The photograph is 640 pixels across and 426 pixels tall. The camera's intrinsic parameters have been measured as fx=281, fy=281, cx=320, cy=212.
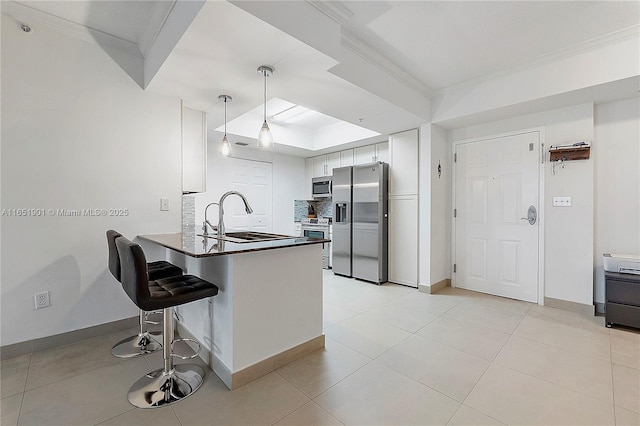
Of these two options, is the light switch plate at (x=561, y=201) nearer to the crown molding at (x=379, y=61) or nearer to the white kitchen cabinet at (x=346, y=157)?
the crown molding at (x=379, y=61)

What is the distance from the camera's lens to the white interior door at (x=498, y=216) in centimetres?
339

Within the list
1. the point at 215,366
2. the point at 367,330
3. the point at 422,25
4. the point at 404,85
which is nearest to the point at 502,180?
the point at 404,85

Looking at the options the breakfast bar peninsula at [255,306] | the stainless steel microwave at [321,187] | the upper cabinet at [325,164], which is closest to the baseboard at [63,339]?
the breakfast bar peninsula at [255,306]

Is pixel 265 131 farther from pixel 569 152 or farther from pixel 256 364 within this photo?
pixel 569 152

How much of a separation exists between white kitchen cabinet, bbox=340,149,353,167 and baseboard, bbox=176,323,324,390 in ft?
12.3

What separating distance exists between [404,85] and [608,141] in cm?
222

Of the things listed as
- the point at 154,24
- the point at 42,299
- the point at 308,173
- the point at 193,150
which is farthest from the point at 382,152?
the point at 42,299

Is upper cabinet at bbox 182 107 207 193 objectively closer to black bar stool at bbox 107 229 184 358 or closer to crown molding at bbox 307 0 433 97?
black bar stool at bbox 107 229 184 358

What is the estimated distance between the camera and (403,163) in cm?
411

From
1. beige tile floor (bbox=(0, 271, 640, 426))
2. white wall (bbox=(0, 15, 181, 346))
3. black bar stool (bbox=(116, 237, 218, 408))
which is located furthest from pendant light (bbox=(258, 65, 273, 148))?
beige tile floor (bbox=(0, 271, 640, 426))

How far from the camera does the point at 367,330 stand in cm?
260

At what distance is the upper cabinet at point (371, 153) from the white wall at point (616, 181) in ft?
8.52

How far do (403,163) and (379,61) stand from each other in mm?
1621

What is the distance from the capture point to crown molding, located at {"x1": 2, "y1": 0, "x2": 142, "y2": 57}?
81.6 inches
